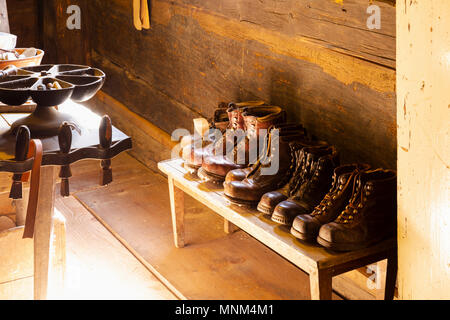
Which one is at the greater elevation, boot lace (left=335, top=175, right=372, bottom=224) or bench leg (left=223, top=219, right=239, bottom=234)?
boot lace (left=335, top=175, right=372, bottom=224)

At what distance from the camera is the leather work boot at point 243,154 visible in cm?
250

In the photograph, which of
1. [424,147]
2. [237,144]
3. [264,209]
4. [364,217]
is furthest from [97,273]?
[424,147]

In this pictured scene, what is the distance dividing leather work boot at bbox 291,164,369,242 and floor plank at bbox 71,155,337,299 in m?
0.70

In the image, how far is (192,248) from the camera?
3.09m

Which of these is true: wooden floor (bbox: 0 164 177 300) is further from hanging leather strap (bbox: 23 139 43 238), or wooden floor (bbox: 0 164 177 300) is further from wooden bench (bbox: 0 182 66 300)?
hanging leather strap (bbox: 23 139 43 238)

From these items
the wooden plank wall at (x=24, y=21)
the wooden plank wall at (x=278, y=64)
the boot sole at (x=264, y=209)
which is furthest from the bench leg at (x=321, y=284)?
the wooden plank wall at (x=24, y=21)

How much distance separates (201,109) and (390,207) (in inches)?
67.0

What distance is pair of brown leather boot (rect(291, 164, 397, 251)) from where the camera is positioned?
6.49 ft

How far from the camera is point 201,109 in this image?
3.53 meters

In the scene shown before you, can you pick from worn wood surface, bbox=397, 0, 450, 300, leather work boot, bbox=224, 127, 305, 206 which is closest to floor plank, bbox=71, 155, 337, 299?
leather work boot, bbox=224, 127, 305, 206

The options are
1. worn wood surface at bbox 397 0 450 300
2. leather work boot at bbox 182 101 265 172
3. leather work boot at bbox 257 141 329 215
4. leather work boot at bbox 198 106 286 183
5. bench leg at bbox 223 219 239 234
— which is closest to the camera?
worn wood surface at bbox 397 0 450 300

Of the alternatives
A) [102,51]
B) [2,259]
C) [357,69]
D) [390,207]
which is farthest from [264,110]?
[102,51]

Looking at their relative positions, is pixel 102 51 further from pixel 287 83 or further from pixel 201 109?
pixel 287 83

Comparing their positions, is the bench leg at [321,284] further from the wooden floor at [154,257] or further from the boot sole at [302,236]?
the wooden floor at [154,257]
